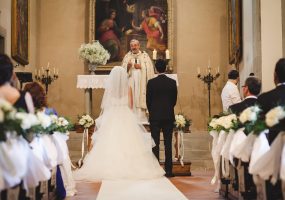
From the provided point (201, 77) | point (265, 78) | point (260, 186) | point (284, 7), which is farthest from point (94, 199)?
point (201, 77)

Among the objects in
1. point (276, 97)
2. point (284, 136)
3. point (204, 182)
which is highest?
point (276, 97)

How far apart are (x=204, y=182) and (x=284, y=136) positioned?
4.42m

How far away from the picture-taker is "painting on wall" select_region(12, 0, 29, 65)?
11.9m

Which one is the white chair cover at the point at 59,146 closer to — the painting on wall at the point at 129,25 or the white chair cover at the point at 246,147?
the white chair cover at the point at 246,147

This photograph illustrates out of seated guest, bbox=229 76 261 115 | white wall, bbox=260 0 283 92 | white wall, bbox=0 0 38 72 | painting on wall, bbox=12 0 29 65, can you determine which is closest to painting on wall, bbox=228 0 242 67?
white wall, bbox=260 0 283 92

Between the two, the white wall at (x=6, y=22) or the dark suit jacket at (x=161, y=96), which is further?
the white wall at (x=6, y=22)

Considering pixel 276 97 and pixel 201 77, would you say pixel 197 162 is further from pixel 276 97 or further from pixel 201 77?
pixel 276 97

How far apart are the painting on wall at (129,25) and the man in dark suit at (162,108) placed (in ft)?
20.1

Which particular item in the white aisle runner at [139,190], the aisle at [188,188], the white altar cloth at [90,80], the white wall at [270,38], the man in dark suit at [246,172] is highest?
the white wall at [270,38]

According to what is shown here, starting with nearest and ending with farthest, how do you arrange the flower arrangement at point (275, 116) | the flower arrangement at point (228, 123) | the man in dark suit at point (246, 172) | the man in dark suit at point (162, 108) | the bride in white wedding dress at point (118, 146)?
1. the flower arrangement at point (275, 116)
2. the man in dark suit at point (246, 172)
3. the flower arrangement at point (228, 123)
4. the bride in white wedding dress at point (118, 146)
5. the man in dark suit at point (162, 108)

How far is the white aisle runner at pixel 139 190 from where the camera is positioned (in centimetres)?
606

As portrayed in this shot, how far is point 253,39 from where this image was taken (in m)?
10.3

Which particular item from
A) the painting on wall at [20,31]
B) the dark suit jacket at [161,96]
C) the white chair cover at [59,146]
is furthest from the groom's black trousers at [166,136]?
the painting on wall at [20,31]

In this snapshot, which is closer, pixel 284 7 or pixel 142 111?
pixel 284 7
